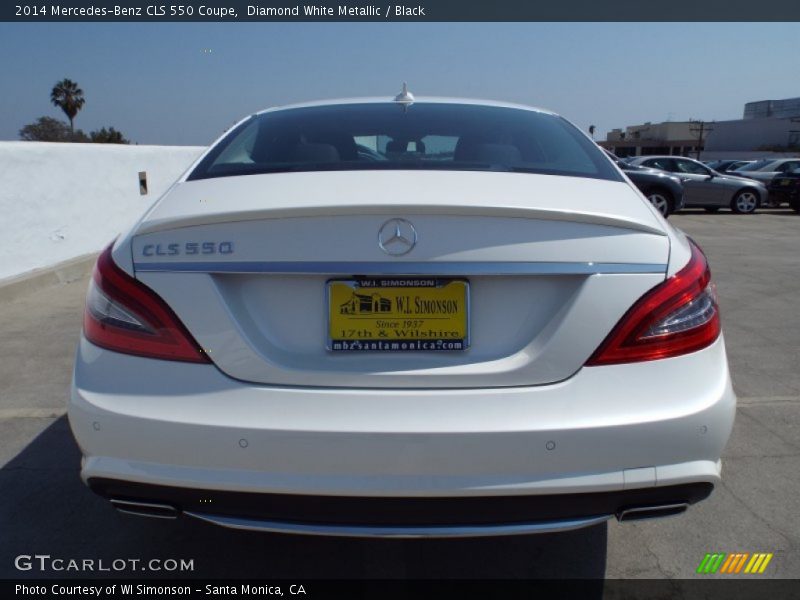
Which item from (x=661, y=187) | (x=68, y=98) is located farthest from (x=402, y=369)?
(x=68, y=98)

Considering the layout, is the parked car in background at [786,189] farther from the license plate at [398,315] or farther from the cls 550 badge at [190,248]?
the cls 550 badge at [190,248]

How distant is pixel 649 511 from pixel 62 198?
7.01m

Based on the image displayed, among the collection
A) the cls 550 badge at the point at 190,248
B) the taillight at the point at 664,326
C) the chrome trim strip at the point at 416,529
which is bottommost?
the chrome trim strip at the point at 416,529

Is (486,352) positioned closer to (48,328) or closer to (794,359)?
(794,359)

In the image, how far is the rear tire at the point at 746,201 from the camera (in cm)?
1783

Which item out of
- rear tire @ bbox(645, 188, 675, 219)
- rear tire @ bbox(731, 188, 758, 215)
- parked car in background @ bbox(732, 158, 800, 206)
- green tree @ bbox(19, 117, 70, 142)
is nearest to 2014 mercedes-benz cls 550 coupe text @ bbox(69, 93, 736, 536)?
rear tire @ bbox(645, 188, 675, 219)

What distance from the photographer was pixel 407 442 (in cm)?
180

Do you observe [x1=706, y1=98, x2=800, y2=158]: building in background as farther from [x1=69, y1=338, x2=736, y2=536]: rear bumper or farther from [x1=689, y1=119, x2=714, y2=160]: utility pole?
[x1=69, y1=338, x2=736, y2=536]: rear bumper

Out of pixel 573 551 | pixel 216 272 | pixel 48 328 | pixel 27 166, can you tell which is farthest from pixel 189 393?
pixel 27 166

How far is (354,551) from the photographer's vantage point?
256 centimetres

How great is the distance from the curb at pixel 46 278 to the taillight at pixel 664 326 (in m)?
5.83

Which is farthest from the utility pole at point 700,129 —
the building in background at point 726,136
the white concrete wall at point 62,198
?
the white concrete wall at point 62,198

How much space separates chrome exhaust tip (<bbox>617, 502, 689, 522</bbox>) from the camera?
194cm

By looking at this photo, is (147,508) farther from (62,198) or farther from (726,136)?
(726,136)
